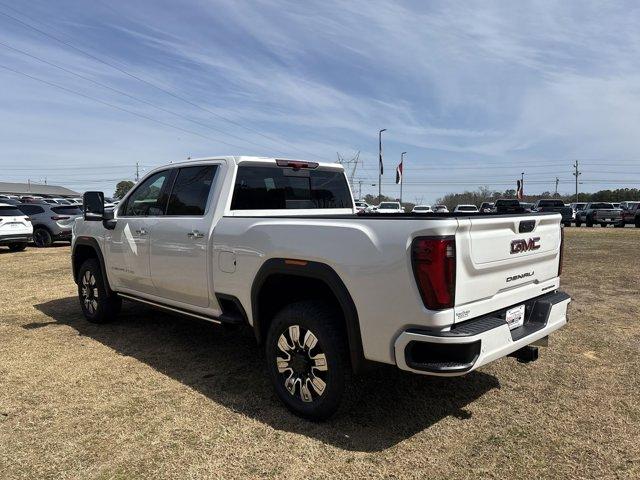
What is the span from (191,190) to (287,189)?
0.91m

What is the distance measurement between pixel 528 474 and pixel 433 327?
98cm

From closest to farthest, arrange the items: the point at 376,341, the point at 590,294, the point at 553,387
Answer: the point at 376,341, the point at 553,387, the point at 590,294

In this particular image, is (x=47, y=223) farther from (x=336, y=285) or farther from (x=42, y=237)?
(x=336, y=285)

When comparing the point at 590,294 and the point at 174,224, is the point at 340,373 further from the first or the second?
the point at 590,294

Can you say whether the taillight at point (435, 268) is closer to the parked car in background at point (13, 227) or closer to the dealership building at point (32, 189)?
the parked car in background at point (13, 227)

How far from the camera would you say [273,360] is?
145 inches

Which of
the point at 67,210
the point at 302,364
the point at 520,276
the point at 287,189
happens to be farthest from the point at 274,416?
the point at 67,210

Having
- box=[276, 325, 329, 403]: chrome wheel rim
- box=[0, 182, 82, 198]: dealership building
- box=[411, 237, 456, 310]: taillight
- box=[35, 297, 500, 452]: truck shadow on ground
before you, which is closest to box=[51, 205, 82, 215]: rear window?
box=[35, 297, 500, 452]: truck shadow on ground

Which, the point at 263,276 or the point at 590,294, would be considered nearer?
the point at 263,276

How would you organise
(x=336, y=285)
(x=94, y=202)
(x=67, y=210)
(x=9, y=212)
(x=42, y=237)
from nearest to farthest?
(x=336, y=285) < (x=94, y=202) < (x=9, y=212) < (x=42, y=237) < (x=67, y=210)

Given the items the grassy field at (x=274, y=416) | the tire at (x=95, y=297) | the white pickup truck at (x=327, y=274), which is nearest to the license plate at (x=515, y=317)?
the white pickup truck at (x=327, y=274)

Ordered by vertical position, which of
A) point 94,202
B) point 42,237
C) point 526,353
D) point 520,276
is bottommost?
point 526,353

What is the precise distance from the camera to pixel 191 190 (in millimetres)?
4695

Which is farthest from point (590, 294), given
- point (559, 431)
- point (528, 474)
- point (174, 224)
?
point (174, 224)
